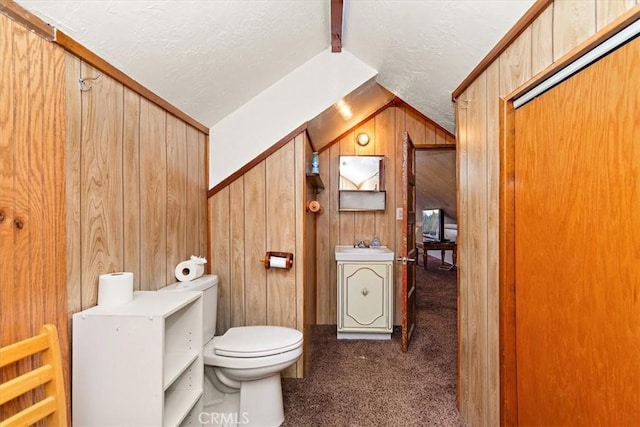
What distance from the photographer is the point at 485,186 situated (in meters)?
1.58

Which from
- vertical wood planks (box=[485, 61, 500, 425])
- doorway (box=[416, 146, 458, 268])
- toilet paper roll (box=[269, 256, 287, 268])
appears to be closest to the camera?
vertical wood planks (box=[485, 61, 500, 425])

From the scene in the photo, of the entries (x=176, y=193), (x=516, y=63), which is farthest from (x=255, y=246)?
(x=516, y=63)

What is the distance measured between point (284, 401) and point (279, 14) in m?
2.20

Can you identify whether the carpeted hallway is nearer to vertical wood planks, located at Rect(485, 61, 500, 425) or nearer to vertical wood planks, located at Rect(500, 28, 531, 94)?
vertical wood planks, located at Rect(485, 61, 500, 425)

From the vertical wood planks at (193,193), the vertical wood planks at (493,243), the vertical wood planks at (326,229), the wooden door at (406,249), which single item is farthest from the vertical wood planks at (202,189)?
the vertical wood planks at (493,243)

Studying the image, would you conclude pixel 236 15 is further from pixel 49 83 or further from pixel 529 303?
pixel 529 303

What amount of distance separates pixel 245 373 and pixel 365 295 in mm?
1508

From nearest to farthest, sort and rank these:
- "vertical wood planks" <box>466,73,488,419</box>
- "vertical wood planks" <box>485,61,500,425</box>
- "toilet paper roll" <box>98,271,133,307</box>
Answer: "toilet paper roll" <box>98,271,133,307</box>, "vertical wood planks" <box>485,61,500,425</box>, "vertical wood planks" <box>466,73,488,419</box>

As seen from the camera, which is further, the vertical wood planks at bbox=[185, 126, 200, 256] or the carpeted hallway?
the vertical wood planks at bbox=[185, 126, 200, 256]

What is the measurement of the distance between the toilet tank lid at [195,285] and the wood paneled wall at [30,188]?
64 centimetres

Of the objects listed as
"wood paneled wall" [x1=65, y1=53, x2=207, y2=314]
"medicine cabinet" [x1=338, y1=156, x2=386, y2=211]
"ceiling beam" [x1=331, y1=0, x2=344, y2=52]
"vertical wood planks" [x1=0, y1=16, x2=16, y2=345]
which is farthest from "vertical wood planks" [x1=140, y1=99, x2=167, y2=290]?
"medicine cabinet" [x1=338, y1=156, x2=386, y2=211]

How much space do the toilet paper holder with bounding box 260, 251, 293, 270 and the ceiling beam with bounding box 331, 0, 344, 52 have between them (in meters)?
1.45

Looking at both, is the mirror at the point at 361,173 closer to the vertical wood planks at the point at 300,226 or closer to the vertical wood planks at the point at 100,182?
the vertical wood planks at the point at 300,226

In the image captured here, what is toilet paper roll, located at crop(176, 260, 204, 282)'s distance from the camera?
1914mm
